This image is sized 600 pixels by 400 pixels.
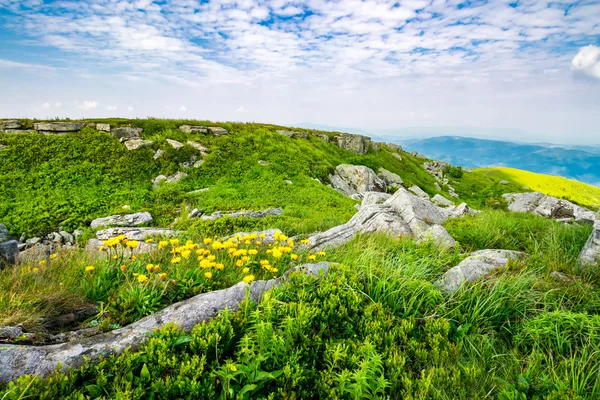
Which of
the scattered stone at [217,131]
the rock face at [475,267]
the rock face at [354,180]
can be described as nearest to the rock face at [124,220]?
the rock face at [475,267]

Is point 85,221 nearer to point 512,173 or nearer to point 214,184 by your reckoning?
point 214,184

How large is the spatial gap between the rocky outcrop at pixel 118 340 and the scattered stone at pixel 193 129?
23.0m

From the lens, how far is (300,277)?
487 cm

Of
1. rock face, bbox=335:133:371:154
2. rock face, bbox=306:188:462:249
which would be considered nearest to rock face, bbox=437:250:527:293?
rock face, bbox=306:188:462:249

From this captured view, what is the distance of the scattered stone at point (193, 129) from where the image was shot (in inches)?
989

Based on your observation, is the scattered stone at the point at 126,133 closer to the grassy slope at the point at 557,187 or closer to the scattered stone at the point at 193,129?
the scattered stone at the point at 193,129

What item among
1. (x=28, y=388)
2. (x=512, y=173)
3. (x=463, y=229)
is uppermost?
(x=28, y=388)

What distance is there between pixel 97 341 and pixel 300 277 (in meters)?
2.72

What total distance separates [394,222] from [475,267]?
15.8ft

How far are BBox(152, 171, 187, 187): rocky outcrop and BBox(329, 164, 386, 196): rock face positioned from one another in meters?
11.8

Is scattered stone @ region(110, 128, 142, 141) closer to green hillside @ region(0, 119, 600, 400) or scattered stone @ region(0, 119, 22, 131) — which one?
scattered stone @ region(0, 119, 22, 131)

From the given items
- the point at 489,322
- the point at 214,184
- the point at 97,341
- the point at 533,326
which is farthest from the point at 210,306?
the point at 214,184

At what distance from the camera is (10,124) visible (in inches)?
800

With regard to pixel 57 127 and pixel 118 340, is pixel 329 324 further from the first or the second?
pixel 57 127
